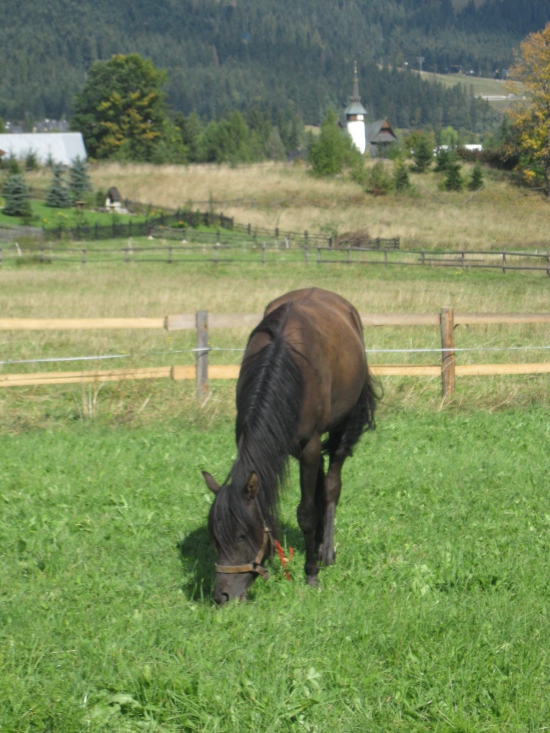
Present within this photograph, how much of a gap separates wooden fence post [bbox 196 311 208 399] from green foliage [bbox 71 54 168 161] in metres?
78.1

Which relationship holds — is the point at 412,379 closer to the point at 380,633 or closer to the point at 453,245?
the point at 380,633

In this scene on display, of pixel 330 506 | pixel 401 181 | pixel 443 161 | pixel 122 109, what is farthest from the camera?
pixel 122 109

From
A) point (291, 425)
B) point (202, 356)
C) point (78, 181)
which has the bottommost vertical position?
point (202, 356)

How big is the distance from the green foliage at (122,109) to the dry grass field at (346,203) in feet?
54.9

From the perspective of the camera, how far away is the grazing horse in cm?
392

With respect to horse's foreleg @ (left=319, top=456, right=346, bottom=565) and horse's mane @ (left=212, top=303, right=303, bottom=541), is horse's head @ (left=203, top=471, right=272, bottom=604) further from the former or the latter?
horse's foreleg @ (left=319, top=456, right=346, bottom=565)

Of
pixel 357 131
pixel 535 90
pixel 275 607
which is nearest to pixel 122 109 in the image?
pixel 357 131

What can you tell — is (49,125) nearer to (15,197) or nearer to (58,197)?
(58,197)

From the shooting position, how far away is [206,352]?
8.95m

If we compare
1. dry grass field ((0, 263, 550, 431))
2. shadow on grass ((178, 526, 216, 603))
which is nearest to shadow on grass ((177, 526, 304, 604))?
shadow on grass ((178, 526, 216, 603))

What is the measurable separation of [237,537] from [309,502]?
83 cm

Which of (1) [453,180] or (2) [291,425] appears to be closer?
(2) [291,425]

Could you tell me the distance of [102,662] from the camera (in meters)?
3.38

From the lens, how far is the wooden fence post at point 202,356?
29.1 ft
